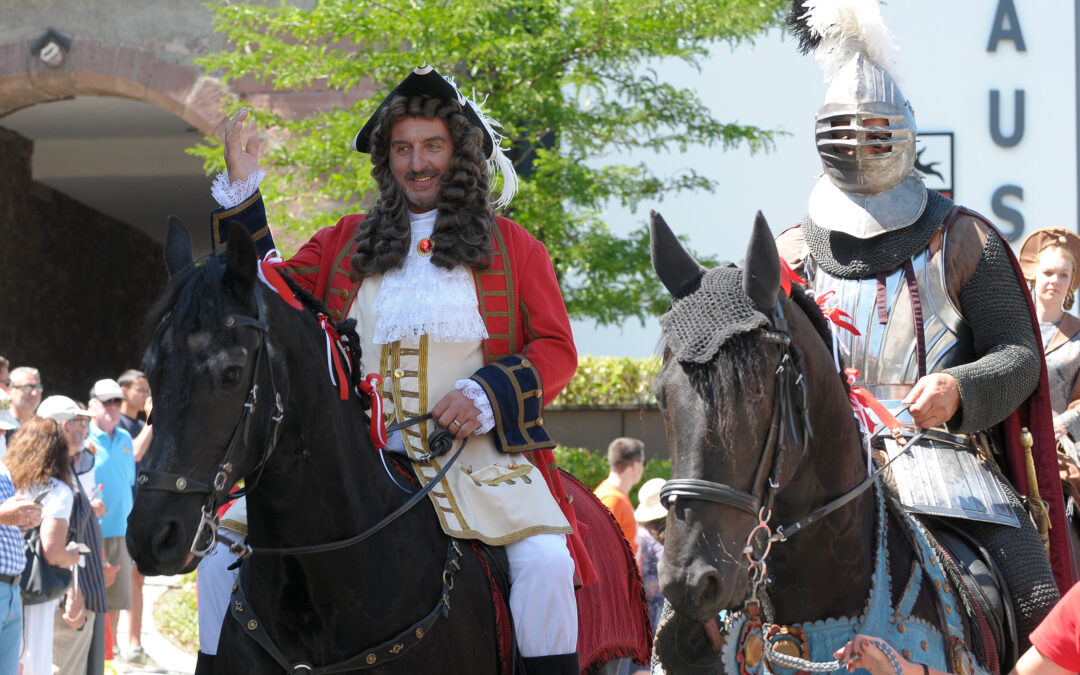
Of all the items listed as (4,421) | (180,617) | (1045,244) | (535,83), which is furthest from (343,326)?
(180,617)

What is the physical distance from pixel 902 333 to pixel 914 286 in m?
0.16

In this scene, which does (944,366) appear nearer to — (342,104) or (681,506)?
(681,506)

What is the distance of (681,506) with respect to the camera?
3.07 meters

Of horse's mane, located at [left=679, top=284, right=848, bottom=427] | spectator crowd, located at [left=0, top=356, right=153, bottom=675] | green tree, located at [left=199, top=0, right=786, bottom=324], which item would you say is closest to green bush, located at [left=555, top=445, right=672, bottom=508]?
green tree, located at [left=199, top=0, right=786, bottom=324]

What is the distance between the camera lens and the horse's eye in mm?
3290

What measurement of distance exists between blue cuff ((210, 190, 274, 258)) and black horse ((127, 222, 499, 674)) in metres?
0.39

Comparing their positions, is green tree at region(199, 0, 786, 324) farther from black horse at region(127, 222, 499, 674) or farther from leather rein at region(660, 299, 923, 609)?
leather rein at region(660, 299, 923, 609)

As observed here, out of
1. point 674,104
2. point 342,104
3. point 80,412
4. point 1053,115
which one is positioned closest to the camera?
point 80,412

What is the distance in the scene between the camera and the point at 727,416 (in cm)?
309

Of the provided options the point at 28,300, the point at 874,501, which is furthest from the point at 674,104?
the point at 28,300

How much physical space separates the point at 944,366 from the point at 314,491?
2044 millimetres

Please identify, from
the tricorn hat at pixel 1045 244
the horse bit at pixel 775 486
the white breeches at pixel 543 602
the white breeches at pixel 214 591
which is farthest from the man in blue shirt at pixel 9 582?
the tricorn hat at pixel 1045 244

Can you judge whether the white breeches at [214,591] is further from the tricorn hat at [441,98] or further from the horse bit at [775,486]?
the horse bit at [775,486]

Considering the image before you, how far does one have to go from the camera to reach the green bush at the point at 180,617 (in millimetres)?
10758
